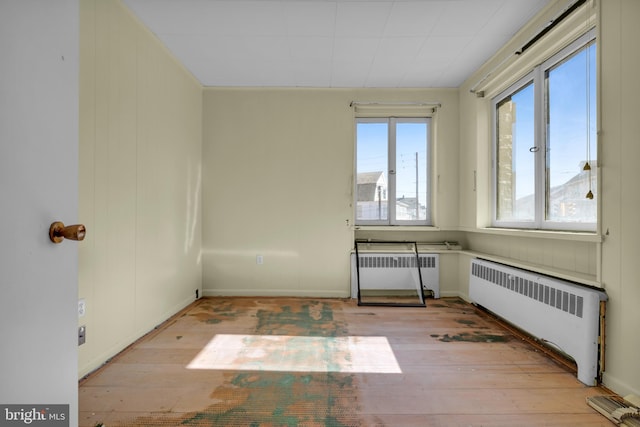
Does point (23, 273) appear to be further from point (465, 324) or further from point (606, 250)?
point (465, 324)

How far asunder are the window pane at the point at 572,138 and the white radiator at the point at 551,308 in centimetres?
53

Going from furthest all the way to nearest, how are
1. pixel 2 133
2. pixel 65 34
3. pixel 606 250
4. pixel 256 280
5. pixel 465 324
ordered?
1. pixel 256 280
2. pixel 465 324
3. pixel 606 250
4. pixel 65 34
5. pixel 2 133

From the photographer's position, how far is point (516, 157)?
9.35ft

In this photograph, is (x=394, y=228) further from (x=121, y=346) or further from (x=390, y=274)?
(x=121, y=346)

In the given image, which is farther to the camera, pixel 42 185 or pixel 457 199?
pixel 457 199

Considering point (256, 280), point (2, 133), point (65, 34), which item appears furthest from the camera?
point (256, 280)

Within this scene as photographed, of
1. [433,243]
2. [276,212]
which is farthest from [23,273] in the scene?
[433,243]

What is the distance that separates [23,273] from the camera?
62 centimetres

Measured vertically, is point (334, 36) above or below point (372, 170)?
above

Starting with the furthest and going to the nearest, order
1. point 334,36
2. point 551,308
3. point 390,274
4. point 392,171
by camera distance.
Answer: point 392,171 < point 390,274 < point 334,36 < point 551,308

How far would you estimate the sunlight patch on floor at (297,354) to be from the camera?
196 centimetres

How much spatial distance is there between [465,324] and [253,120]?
321 centimetres

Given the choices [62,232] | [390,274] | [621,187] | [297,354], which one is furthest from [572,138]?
[62,232]

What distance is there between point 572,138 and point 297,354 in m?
2.57
